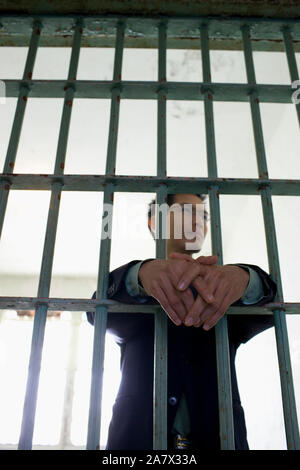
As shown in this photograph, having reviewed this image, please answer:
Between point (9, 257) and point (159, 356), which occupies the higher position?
point (9, 257)

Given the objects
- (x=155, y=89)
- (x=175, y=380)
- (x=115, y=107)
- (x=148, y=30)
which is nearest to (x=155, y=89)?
(x=155, y=89)

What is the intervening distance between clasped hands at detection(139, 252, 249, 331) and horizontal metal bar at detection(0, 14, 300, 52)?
86cm

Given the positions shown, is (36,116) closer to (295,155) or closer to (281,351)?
(295,155)

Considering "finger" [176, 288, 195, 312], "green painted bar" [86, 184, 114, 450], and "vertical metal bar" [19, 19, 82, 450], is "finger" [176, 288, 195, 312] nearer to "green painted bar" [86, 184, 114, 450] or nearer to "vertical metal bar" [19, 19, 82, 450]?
"green painted bar" [86, 184, 114, 450]

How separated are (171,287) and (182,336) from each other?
0.38m

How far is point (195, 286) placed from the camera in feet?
2.71

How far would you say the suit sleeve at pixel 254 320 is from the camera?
2.86ft

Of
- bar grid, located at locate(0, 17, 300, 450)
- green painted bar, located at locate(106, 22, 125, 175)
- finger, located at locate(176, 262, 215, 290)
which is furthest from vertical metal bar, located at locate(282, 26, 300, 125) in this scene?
finger, located at locate(176, 262, 215, 290)

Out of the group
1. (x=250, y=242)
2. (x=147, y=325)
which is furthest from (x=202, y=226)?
(x=250, y=242)

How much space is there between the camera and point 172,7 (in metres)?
1.28

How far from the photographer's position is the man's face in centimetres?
160

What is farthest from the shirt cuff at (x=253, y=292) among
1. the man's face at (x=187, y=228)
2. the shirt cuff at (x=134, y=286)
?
the man's face at (x=187, y=228)
